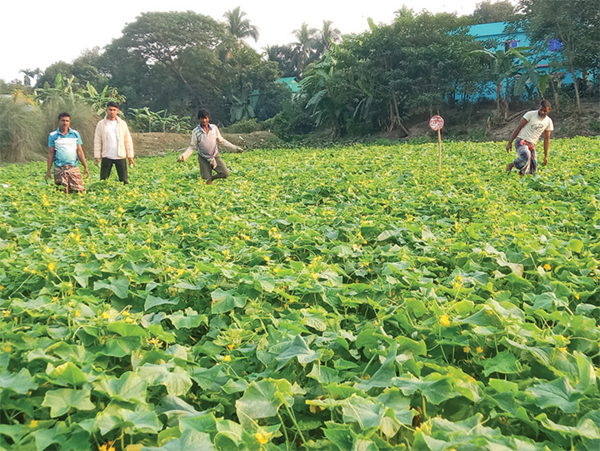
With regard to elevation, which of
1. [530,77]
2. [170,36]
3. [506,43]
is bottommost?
[530,77]

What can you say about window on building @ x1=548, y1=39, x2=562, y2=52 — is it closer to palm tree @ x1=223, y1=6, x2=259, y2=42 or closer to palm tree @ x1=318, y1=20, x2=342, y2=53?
palm tree @ x1=318, y1=20, x2=342, y2=53

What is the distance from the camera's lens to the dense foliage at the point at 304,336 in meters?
1.92

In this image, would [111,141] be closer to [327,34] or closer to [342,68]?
[342,68]

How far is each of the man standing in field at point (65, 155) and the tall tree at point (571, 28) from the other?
19.9m

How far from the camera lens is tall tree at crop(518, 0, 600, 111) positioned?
19589 mm

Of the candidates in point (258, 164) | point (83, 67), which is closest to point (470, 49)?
point (258, 164)

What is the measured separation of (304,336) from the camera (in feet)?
9.25

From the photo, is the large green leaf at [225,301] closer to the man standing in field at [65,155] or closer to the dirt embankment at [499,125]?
the man standing in field at [65,155]

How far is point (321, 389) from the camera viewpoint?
2.28m

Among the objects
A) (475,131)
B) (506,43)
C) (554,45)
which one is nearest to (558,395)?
(475,131)

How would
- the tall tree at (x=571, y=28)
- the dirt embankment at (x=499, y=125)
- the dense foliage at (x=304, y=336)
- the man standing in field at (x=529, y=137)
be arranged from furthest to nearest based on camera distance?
the dirt embankment at (x=499, y=125) → the tall tree at (x=571, y=28) → the man standing in field at (x=529, y=137) → the dense foliage at (x=304, y=336)

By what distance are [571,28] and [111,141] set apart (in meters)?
19.6

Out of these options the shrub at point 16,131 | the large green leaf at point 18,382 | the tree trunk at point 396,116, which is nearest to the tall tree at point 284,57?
the tree trunk at point 396,116

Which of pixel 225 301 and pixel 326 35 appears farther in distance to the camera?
pixel 326 35
